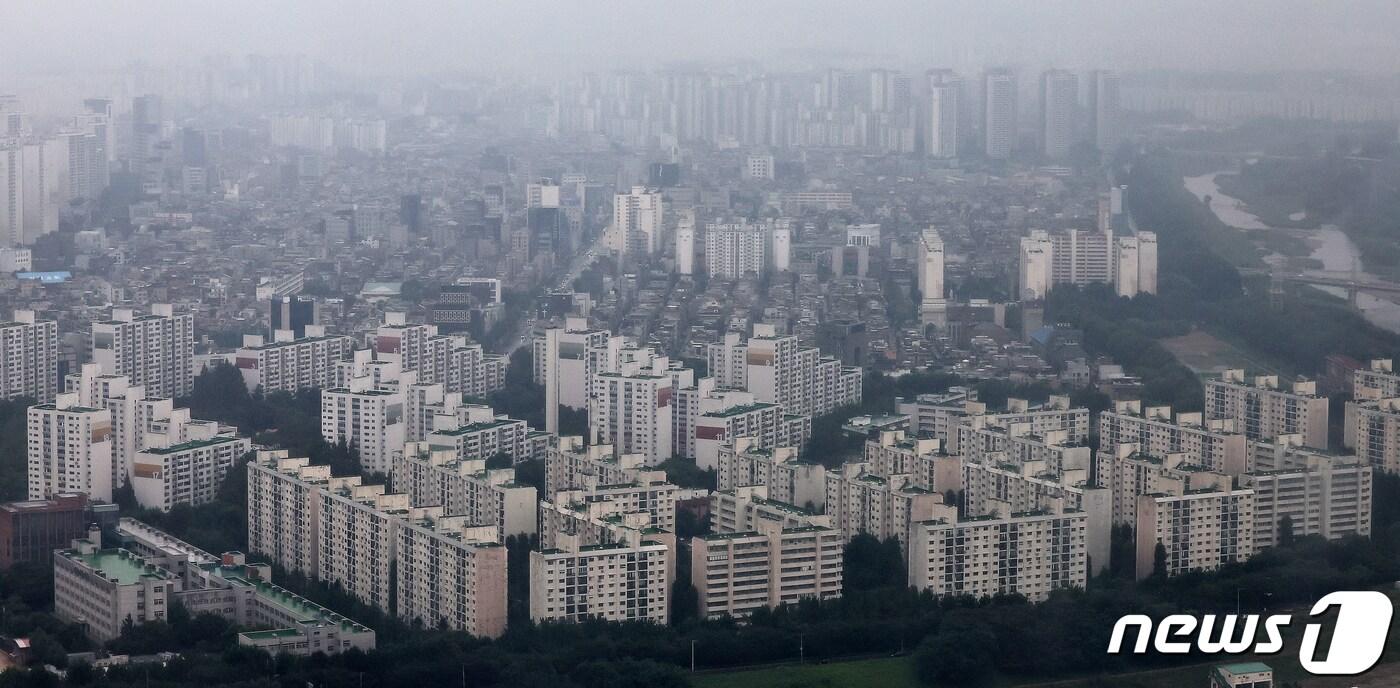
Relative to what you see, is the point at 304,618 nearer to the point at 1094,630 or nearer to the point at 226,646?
the point at 226,646

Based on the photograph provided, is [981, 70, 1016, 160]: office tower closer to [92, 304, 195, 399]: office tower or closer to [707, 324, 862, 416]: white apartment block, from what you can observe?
[707, 324, 862, 416]: white apartment block

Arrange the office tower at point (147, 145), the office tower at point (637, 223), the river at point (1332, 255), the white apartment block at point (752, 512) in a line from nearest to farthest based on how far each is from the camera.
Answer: the white apartment block at point (752, 512) < the river at point (1332, 255) < the office tower at point (637, 223) < the office tower at point (147, 145)

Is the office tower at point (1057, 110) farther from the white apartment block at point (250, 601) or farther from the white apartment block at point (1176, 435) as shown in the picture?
the white apartment block at point (250, 601)

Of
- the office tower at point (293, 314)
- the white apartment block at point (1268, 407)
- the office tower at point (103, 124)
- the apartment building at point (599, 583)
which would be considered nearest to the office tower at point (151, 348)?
the office tower at point (293, 314)

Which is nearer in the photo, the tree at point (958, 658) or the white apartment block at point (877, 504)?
the tree at point (958, 658)

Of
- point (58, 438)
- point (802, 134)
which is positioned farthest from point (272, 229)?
point (58, 438)

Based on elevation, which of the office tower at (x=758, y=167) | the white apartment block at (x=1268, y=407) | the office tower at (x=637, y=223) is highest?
the office tower at (x=758, y=167)

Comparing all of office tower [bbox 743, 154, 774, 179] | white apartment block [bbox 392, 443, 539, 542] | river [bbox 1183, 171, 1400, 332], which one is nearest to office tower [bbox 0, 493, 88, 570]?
white apartment block [bbox 392, 443, 539, 542]
